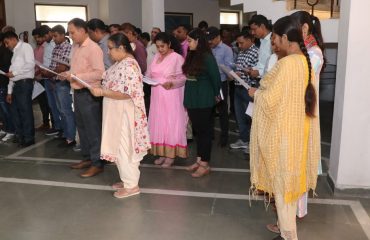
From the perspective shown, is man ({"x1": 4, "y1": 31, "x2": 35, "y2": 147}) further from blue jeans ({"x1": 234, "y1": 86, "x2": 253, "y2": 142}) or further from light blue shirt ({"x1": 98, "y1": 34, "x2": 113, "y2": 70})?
blue jeans ({"x1": 234, "y1": 86, "x2": 253, "y2": 142})

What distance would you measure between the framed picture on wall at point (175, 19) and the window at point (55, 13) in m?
2.19

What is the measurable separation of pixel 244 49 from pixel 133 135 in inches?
77.9

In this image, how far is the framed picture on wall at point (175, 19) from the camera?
445 inches

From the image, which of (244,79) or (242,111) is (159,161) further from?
(244,79)

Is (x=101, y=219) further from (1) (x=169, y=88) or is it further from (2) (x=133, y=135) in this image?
(1) (x=169, y=88)

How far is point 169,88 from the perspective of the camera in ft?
14.0

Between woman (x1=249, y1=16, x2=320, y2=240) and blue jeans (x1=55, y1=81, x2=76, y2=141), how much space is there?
314cm

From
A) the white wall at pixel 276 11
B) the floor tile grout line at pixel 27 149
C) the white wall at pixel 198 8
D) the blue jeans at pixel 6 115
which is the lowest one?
the floor tile grout line at pixel 27 149

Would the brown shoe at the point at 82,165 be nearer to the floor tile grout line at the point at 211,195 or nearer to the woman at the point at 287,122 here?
the floor tile grout line at the point at 211,195

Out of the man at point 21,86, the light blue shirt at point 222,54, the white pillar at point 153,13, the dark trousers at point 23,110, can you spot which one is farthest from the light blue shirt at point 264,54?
A: the white pillar at point 153,13

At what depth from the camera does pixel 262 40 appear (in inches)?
171

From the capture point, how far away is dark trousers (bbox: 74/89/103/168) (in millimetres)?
4082

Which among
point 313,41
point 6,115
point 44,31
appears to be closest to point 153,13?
point 44,31

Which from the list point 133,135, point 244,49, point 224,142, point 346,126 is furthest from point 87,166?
point 346,126
